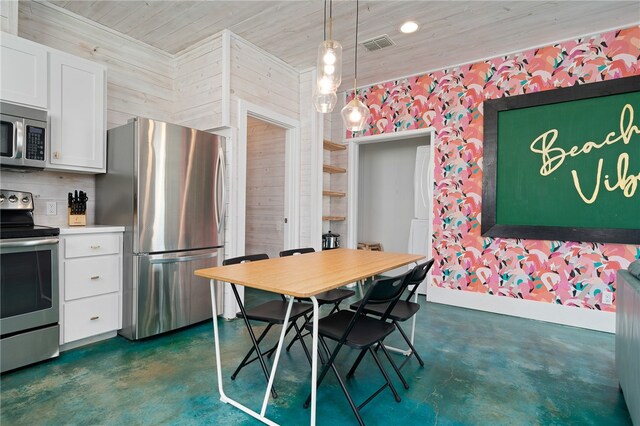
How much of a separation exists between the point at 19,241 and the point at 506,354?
365 centimetres

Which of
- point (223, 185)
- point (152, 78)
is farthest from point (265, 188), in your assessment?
point (152, 78)

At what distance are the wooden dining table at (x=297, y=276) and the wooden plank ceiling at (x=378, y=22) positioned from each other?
7.03 ft

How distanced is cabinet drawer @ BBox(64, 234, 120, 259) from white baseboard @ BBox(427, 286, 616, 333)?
11.3 feet

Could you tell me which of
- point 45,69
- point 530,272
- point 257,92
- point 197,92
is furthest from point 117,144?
point 530,272

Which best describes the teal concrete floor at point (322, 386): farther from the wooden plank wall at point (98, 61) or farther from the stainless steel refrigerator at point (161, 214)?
the wooden plank wall at point (98, 61)

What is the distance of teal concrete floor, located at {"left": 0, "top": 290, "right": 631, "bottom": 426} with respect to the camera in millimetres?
1848

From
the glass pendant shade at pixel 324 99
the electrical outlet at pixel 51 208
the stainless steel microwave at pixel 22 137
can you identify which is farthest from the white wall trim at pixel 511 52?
the electrical outlet at pixel 51 208

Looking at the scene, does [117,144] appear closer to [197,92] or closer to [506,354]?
[197,92]

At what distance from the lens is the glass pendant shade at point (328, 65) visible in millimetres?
2234

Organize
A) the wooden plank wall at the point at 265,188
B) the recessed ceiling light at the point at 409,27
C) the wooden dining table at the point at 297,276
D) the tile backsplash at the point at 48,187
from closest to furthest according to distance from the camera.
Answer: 1. the wooden dining table at the point at 297,276
2. the tile backsplash at the point at 48,187
3. the recessed ceiling light at the point at 409,27
4. the wooden plank wall at the point at 265,188

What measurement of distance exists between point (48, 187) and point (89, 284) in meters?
0.96

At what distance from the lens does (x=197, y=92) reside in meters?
3.63

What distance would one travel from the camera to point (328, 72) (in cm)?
229

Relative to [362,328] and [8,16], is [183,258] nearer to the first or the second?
[362,328]
